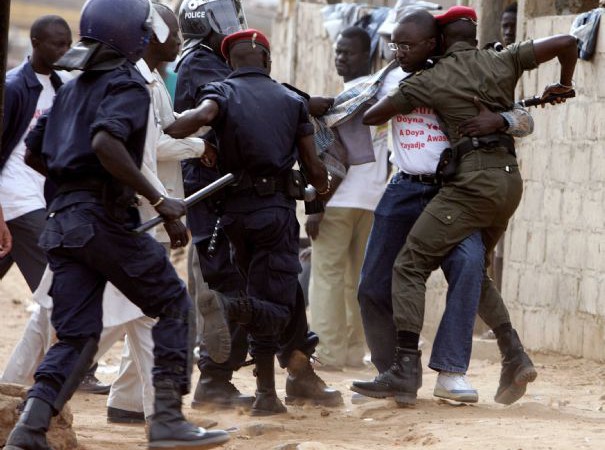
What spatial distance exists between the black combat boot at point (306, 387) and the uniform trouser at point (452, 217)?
0.62 meters

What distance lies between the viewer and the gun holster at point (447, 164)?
685 cm

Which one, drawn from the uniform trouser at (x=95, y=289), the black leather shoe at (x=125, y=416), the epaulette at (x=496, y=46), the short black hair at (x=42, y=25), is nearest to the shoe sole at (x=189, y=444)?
the uniform trouser at (x=95, y=289)

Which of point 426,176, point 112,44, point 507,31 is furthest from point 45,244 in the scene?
point 507,31

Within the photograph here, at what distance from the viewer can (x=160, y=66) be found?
741 cm

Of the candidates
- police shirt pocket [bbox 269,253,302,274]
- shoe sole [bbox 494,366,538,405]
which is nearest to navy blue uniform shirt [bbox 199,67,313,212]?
police shirt pocket [bbox 269,253,302,274]

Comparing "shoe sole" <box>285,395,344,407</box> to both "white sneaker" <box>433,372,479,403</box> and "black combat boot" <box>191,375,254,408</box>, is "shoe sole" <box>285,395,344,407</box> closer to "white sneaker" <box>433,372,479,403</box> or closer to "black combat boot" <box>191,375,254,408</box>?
"black combat boot" <box>191,375,254,408</box>

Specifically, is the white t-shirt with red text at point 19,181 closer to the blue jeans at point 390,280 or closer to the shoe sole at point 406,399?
the blue jeans at point 390,280

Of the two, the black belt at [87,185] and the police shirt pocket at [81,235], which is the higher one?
the black belt at [87,185]

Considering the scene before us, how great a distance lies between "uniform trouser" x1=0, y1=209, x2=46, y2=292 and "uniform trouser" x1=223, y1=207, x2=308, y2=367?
54.7 inches

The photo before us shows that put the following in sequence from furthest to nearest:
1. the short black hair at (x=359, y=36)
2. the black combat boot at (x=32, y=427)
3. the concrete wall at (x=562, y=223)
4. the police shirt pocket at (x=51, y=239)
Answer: the short black hair at (x=359, y=36) < the concrete wall at (x=562, y=223) < the police shirt pocket at (x=51, y=239) < the black combat boot at (x=32, y=427)

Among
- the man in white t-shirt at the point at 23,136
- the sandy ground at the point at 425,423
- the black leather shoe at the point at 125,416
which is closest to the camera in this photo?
the sandy ground at the point at 425,423

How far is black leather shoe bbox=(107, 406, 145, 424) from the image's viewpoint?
670cm

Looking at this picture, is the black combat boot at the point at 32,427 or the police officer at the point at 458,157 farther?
the police officer at the point at 458,157

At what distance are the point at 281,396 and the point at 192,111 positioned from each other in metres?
2.05
